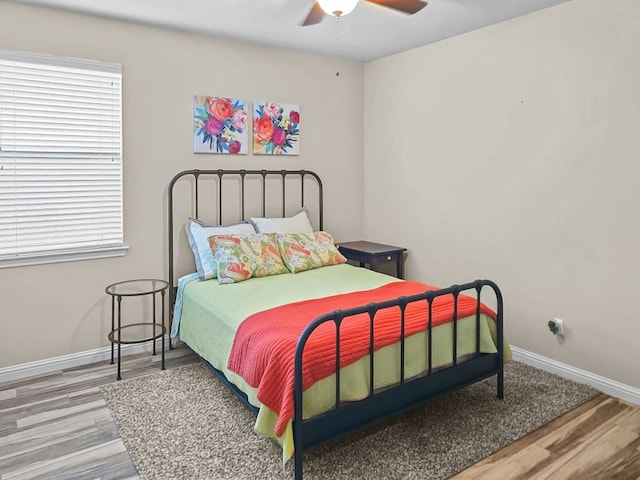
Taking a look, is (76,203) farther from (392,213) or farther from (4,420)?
(392,213)

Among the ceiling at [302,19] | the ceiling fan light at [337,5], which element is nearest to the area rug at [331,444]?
the ceiling fan light at [337,5]

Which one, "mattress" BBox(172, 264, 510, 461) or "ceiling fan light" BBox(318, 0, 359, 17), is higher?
"ceiling fan light" BBox(318, 0, 359, 17)

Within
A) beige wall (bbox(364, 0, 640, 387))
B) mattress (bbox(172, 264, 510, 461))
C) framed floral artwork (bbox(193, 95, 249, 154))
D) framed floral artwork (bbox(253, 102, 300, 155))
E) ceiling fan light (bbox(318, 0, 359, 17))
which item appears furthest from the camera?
framed floral artwork (bbox(253, 102, 300, 155))

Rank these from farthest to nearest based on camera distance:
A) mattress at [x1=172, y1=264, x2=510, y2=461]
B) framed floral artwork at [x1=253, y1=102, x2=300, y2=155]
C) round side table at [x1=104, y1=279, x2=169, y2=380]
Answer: framed floral artwork at [x1=253, y1=102, x2=300, y2=155] < round side table at [x1=104, y1=279, x2=169, y2=380] < mattress at [x1=172, y1=264, x2=510, y2=461]

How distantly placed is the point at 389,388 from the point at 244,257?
1581 millimetres

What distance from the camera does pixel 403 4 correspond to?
2.71 m

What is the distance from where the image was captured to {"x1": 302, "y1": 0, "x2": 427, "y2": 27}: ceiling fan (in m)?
2.40

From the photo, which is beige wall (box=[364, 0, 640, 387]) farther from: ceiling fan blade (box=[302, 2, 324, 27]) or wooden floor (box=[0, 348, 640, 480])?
ceiling fan blade (box=[302, 2, 324, 27])

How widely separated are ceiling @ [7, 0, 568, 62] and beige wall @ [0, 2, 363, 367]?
0.45ft

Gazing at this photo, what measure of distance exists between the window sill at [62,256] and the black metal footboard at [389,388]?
80.3 inches

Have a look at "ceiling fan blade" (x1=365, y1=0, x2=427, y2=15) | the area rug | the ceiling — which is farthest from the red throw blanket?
the ceiling

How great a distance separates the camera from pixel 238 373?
253 centimetres

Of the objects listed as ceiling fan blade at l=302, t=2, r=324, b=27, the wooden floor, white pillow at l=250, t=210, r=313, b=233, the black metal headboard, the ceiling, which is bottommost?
the wooden floor

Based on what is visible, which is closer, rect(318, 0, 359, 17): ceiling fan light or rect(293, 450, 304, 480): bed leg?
rect(293, 450, 304, 480): bed leg
